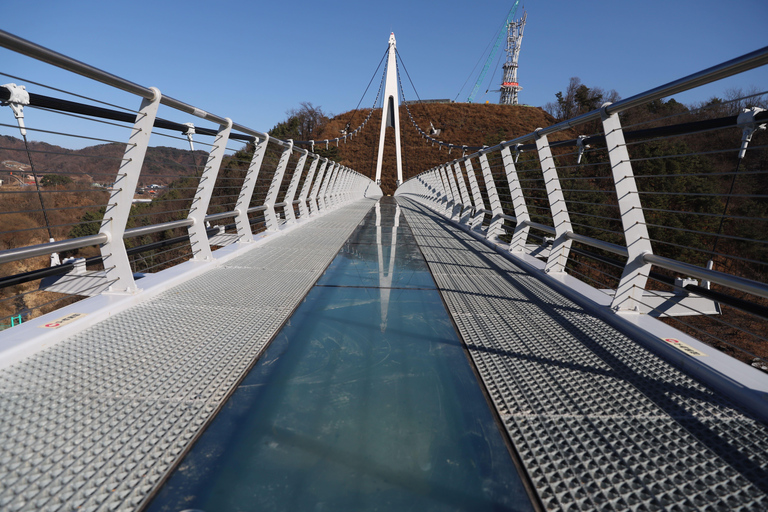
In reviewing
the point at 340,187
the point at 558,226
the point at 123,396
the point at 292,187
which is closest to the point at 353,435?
the point at 123,396

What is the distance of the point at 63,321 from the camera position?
186cm

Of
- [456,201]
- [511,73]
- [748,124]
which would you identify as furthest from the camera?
[511,73]

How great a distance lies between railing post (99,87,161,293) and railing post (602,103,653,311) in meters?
2.71

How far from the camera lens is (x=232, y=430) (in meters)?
1.20

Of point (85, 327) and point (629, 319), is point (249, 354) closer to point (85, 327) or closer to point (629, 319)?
point (85, 327)

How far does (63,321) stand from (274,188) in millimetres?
3136

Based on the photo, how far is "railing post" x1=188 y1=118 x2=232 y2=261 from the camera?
3.08 metres

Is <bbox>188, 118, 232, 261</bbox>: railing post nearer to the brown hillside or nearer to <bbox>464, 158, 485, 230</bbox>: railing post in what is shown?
<bbox>464, 158, 485, 230</bbox>: railing post

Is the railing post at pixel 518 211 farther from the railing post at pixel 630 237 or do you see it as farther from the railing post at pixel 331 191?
the railing post at pixel 331 191

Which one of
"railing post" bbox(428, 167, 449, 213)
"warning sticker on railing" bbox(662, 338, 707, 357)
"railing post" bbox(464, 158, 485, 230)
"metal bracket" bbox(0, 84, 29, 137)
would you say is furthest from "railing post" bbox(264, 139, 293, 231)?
"railing post" bbox(428, 167, 449, 213)

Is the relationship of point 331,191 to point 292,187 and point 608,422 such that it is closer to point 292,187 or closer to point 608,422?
point 292,187

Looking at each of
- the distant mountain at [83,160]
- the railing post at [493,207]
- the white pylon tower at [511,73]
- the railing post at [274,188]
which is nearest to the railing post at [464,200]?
the railing post at [493,207]

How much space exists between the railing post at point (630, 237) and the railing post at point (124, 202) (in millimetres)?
2709

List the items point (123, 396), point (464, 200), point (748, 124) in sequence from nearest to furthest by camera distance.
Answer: point (123, 396) < point (748, 124) < point (464, 200)
